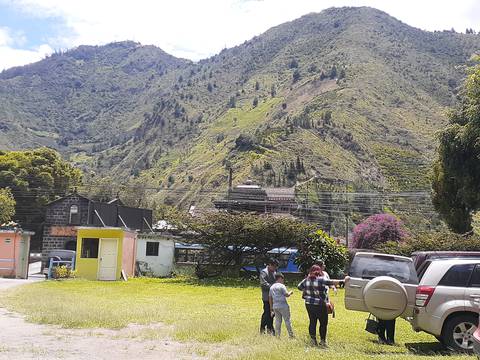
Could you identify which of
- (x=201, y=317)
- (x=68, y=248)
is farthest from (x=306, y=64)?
(x=201, y=317)

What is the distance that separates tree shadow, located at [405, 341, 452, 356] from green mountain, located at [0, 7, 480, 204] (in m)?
26.0

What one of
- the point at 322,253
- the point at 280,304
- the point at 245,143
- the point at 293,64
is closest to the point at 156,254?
the point at 322,253

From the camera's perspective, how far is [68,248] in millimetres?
42562

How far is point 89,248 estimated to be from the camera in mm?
33344

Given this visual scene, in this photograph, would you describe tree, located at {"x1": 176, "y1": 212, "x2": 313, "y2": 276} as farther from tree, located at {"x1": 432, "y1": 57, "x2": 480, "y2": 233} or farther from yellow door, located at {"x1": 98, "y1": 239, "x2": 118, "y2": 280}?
tree, located at {"x1": 432, "y1": 57, "x2": 480, "y2": 233}

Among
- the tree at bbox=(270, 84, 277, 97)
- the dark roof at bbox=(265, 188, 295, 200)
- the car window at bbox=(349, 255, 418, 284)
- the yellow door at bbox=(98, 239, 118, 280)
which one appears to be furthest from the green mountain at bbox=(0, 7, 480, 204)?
the car window at bbox=(349, 255, 418, 284)

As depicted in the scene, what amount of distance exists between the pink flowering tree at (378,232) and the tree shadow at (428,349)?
31188 mm

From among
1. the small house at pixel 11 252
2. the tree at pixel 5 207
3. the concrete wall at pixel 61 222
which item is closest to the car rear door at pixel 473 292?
the small house at pixel 11 252

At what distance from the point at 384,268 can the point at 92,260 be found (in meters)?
23.5

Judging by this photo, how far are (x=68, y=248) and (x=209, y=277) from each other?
1369 cm

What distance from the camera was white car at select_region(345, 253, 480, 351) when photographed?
10883mm

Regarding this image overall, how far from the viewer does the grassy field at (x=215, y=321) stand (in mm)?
10805

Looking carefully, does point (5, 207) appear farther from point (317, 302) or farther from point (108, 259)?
point (317, 302)

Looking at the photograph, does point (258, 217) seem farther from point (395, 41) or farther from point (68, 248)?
point (395, 41)
